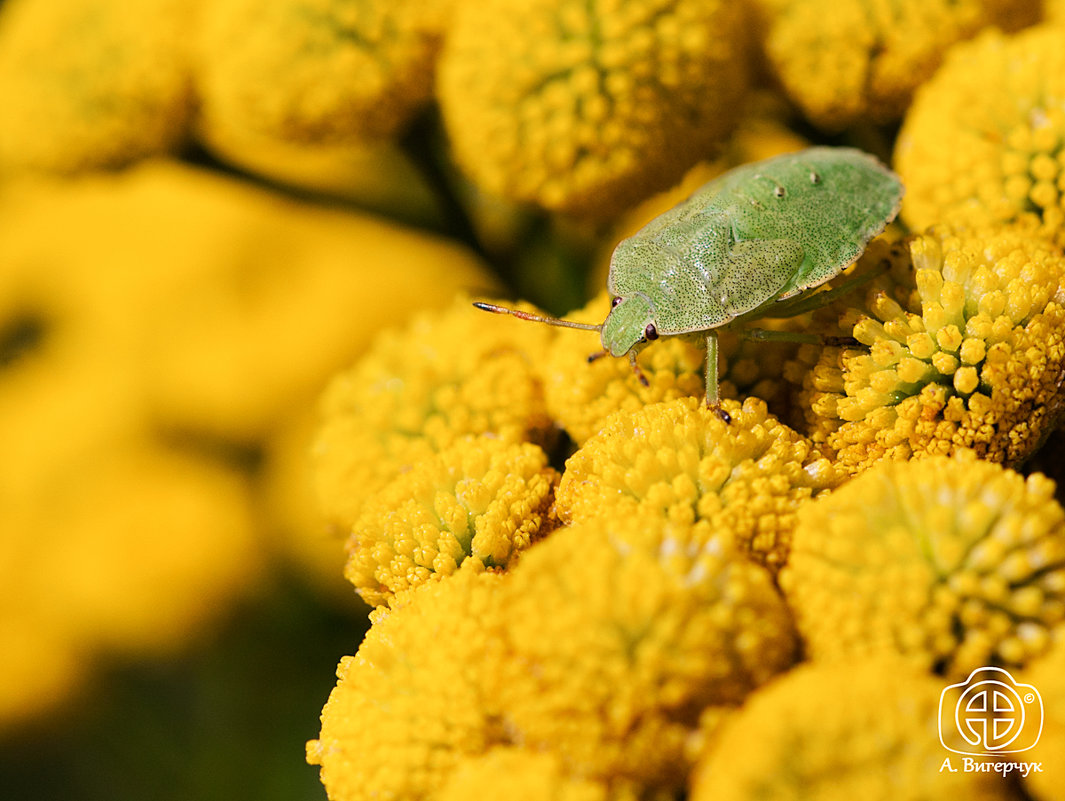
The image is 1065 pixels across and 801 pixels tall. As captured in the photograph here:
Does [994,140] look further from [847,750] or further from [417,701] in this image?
[417,701]

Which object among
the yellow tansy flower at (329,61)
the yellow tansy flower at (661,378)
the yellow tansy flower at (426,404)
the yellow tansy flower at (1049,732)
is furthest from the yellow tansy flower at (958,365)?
the yellow tansy flower at (329,61)

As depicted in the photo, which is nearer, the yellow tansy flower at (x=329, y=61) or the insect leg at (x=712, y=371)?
the insect leg at (x=712, y=371)

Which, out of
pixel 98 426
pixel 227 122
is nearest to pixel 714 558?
pixel 227 122

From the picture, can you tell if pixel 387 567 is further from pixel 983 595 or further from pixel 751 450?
pixel 983 595

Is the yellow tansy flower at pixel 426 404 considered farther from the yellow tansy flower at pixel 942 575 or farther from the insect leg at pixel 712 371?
the yellow tansy flower at pixel 942 575

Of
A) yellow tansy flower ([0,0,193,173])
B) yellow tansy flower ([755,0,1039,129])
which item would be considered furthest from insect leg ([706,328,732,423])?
yellow tansy flower ([0,0,193,173])
